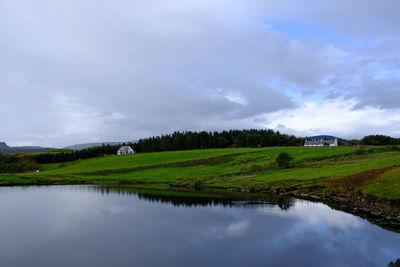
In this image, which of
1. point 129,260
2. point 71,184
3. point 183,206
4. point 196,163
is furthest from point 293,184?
point 71,184

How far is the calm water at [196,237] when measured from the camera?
25.3 metres

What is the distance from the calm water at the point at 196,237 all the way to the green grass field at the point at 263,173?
9.26 metres

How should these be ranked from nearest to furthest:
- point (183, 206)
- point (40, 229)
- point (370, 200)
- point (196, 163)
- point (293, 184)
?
point (40, 229) → point (370, 200) → point (183, 206) → point (293, 184) → point (196, 163)

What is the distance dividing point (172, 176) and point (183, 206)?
44.8 m

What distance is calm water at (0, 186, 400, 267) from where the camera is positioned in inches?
995

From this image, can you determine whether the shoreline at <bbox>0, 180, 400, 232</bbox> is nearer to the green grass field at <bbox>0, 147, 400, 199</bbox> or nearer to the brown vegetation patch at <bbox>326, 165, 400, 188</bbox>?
the green grass field at <bbox>0, 147, 400, 199</bbox>

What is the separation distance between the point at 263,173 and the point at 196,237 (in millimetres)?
51856

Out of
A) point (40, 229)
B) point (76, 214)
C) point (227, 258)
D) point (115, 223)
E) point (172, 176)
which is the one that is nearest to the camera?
point (227, 258)

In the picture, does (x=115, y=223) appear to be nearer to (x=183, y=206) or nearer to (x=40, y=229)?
(x=40, y=229)

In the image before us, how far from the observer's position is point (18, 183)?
100500mm

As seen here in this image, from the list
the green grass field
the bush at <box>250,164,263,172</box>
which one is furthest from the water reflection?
the bush at <box>250,164,263,172</box>

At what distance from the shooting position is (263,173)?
80.7 metres

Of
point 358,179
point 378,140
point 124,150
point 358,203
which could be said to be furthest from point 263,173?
point 124,150

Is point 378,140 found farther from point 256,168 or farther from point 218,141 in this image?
point 256,168
